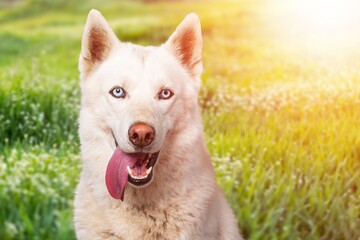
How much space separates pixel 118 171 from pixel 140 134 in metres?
0.31

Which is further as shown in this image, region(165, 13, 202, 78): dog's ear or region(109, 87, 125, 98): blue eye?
region(165, 13, 202, 78): dog's ear

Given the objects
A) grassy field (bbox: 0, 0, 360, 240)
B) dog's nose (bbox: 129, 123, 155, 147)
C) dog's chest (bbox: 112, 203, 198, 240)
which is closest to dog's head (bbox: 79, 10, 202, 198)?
dog's nose (bbox: 129, 123, 155, 147)

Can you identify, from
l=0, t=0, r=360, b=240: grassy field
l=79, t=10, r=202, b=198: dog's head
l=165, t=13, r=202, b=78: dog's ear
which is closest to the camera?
l=79, t=10, r=202, b=198: dog's head

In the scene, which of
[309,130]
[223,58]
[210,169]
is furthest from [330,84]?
[210,169]

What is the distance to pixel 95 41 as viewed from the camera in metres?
3.71

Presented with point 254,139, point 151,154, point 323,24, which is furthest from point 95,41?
point 323,24

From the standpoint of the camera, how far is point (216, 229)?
369 centimetres

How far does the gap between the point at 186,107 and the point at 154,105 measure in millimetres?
267

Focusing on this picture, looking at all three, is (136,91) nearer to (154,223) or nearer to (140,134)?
(140,134)

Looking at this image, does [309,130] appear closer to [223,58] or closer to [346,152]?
[346,152]

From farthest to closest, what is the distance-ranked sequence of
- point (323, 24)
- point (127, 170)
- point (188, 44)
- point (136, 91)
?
point (323, 24) < point (188, 44) < point (136, 91) < point (127, 170)

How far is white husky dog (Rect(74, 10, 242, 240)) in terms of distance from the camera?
3.54 metres

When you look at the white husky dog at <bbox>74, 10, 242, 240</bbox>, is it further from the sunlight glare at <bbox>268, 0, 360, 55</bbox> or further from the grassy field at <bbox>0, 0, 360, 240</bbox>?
the sunlight glare at <bbox>268, 0, 360, 55</bbox>

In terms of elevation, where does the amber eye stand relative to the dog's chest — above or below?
above
